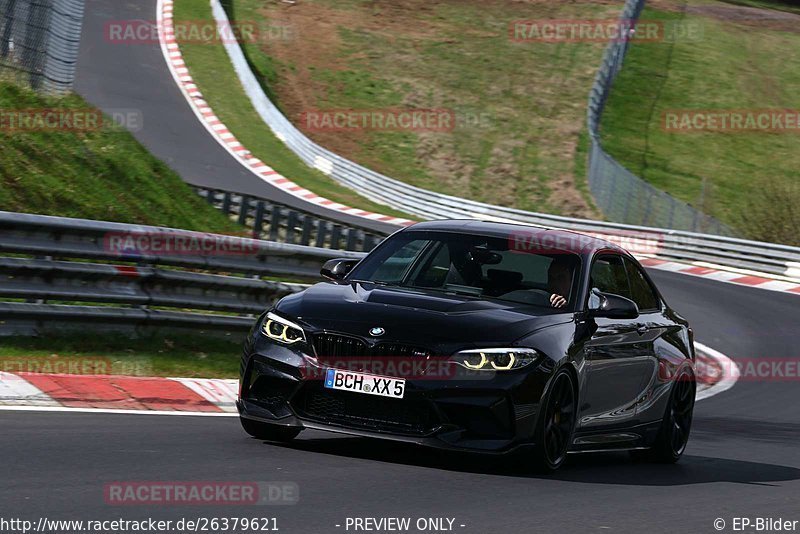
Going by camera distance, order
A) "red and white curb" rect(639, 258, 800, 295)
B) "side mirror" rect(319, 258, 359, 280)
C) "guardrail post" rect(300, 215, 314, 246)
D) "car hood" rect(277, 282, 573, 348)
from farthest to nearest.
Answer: "red and white curb" rect(639, 258, 800, 295), "guardrail post" rect(300, 215, 314, 246), "side mirror" rect(319, 258, 359, 280), "car hood" rect(277, 282, 573, 348)

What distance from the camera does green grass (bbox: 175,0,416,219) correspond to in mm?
36906

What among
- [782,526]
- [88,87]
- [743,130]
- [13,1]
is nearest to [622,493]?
[782,526]

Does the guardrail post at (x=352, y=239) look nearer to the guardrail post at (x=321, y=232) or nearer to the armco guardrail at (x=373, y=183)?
the guardrail post at (x=321, y=232)

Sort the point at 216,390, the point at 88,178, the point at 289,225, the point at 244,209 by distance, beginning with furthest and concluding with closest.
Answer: the point at 244,209 < the point at 289,225 < the point at 88,178 < the point at 216,390

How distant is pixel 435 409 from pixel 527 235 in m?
1.83

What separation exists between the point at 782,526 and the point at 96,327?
18.5 feet

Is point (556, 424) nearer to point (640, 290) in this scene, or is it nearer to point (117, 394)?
point (640, 290)

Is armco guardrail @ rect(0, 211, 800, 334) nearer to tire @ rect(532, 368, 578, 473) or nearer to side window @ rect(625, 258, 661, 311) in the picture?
side window @ rect(625, 258, 661, 311)

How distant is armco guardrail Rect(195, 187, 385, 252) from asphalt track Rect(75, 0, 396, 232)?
7.69 meters

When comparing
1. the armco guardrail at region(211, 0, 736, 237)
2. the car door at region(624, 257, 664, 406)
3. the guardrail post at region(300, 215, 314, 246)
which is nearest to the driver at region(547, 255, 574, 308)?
the car door at region(624, 257, 664, 406)

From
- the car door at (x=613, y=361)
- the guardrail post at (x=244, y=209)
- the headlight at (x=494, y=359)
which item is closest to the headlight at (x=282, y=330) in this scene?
the headlight at (x=494, y=359)

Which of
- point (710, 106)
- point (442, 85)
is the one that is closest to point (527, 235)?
point (442, 85)

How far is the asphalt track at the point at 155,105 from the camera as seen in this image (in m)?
34.0

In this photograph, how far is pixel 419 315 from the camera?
7742 mm
